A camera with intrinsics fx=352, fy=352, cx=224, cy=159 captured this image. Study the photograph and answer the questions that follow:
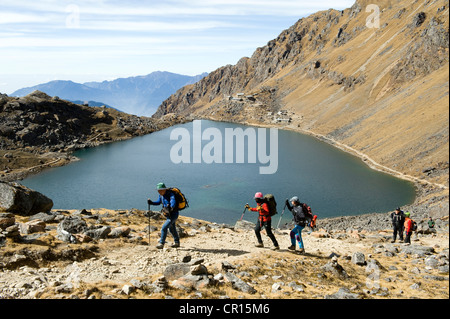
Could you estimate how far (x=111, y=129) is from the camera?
14988cm

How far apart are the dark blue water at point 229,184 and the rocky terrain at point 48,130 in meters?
9.71

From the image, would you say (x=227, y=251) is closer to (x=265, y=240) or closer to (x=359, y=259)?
(x=265, y=240)

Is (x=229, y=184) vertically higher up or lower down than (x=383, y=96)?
lower down

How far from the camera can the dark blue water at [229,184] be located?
52156mm

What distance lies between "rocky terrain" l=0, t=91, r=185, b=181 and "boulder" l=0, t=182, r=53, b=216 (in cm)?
6487

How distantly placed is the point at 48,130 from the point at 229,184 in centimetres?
8912

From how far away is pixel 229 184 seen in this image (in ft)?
216

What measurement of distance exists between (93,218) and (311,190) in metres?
43.1

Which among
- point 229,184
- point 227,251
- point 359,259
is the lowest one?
point 229,184

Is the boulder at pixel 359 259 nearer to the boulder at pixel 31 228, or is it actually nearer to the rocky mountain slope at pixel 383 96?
the rocky mountain slope at pixel 383 96

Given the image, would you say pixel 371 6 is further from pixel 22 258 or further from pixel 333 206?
pixel 22 258

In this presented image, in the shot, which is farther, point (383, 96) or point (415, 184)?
point (383, 96)

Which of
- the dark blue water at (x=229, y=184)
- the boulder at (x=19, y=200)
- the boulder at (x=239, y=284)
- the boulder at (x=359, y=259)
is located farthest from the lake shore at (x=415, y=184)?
the boulder at (x=19, y=200)

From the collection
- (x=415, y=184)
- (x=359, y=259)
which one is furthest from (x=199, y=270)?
(x=415, y=184)
